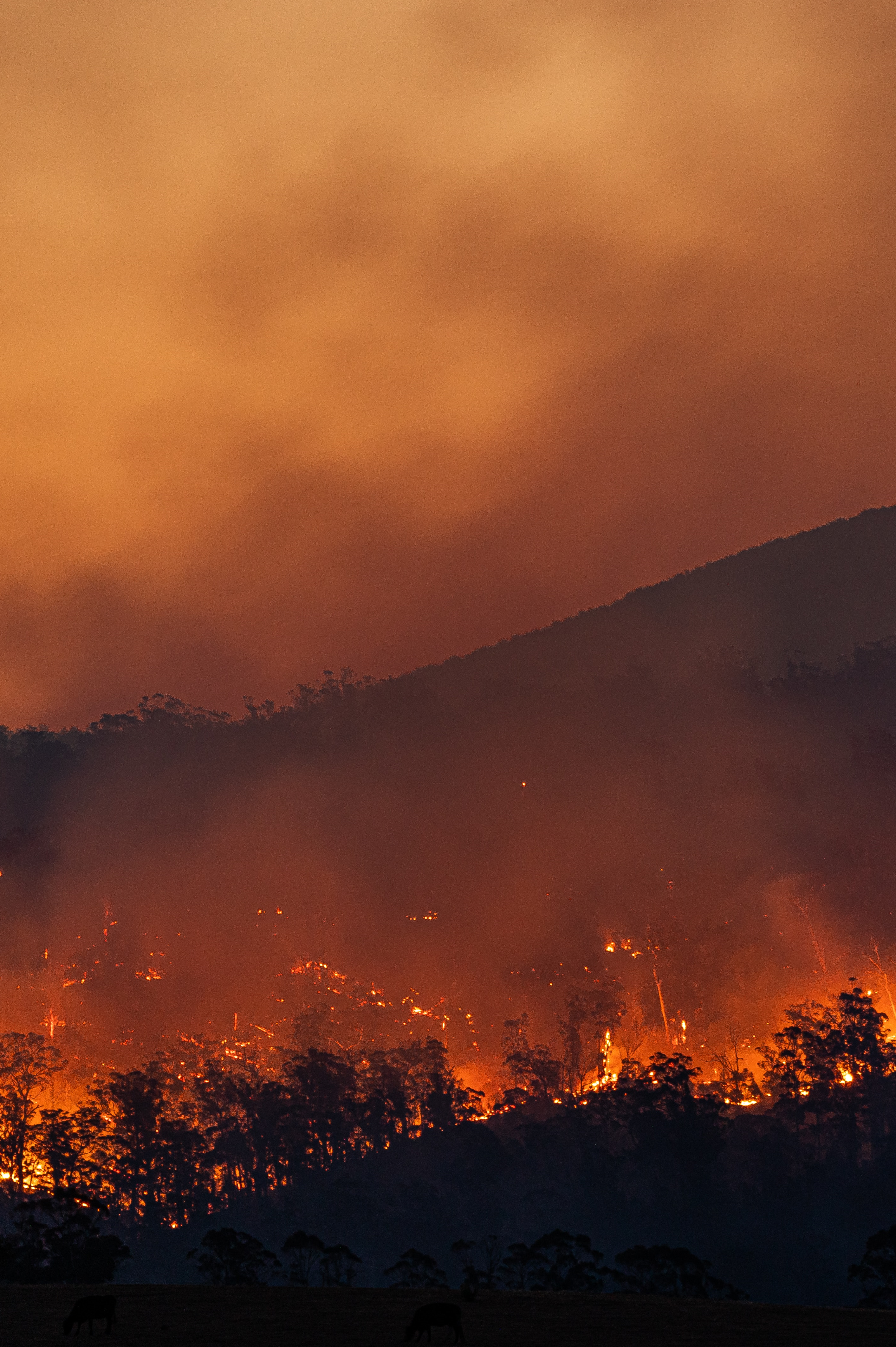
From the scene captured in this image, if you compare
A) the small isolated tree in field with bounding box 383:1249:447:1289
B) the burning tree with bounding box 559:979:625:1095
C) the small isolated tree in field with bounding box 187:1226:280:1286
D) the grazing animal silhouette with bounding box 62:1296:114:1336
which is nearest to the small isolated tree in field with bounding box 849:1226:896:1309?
the small isolated tree in field with bounding box 383:1249:447:1289

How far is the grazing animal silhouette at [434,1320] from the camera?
32281 millimetres

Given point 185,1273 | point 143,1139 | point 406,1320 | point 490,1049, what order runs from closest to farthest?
point 406,1320 → point 185,1273 → point 143,1139 → point 490,1049

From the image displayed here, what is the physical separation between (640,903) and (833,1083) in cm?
6970

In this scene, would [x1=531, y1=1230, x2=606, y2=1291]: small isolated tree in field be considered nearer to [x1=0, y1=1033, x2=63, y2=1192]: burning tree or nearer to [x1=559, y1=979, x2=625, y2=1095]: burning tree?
[x1=559, y1=979, x2=625, y2=1095]: burning tree

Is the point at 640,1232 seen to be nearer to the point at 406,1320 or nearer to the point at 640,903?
the point at 640,903

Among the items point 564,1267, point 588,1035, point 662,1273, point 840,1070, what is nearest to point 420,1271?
point 564,1267

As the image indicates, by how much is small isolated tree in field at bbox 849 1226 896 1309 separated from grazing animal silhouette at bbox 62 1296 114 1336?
63853mm

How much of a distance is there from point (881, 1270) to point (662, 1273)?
15.1 metres

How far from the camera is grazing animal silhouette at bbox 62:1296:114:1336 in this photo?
34.4m

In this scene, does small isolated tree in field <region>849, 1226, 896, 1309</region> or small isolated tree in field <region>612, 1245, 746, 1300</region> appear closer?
small isolated tree in field <region>612, 1245, 746, 1300</region>

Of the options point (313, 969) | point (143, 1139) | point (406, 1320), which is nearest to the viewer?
point (406, 1320)

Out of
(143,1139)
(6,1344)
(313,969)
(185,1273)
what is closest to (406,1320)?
(6,1344)

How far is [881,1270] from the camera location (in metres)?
89.1

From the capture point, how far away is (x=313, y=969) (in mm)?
198000
